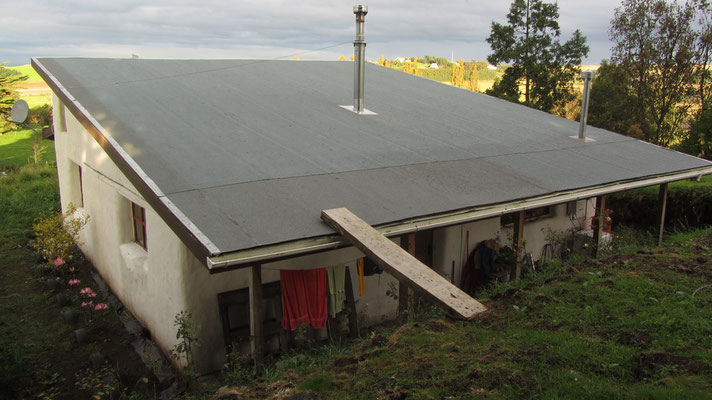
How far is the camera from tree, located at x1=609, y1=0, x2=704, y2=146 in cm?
2322

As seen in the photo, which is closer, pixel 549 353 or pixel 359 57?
pixel 549 353

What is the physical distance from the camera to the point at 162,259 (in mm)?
6664

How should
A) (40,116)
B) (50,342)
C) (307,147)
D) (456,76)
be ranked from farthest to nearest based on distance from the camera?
(456,76) → (40,116) → (50,342) → (307,147)

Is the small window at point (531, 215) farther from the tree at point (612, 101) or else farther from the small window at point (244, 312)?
the tree at point (612, 101)

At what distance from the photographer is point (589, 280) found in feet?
19.3

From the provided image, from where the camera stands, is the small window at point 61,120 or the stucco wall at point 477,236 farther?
the small window at point 61,120

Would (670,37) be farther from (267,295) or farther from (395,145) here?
(267,295)

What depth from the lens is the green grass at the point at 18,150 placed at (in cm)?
2484

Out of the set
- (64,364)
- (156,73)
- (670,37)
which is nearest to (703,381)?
(64,364)

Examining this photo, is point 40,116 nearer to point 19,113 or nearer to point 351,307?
point 19,113

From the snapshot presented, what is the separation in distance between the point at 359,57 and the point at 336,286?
483cm

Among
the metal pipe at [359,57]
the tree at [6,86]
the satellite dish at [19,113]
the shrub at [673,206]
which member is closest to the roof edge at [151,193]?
the metal pipe at [359,57]

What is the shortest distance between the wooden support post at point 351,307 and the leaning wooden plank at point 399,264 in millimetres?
1965

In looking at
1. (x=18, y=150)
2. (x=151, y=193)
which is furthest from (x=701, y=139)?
(x=18, y=150)
